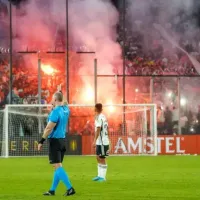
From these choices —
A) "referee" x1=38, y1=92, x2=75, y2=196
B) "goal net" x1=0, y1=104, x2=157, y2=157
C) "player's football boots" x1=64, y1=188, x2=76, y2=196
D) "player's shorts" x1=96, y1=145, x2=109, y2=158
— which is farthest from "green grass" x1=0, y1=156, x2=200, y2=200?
"goal net" x1=0, y1=104, x2=157, y2=157

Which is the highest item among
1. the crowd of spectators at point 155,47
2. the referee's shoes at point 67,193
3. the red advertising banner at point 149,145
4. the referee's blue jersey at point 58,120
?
the crowd of spectators at point 155,47

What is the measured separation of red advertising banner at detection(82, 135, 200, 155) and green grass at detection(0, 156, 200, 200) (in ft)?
29.6

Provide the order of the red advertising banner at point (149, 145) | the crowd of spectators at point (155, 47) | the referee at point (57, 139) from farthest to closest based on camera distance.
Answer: the crowd of spectators at point (155, 47) < the red advertising banner at point (149, 145) < the referee at point (57, 139)

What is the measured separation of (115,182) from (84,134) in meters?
20.6

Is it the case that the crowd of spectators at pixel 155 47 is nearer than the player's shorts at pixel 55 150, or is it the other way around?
the player's shorts at pixel 55 150

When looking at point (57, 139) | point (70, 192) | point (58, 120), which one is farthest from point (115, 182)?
point (58, 120)

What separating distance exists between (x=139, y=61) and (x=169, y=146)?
6.05 m

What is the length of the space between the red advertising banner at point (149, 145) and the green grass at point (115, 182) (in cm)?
902

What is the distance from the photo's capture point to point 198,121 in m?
43.7

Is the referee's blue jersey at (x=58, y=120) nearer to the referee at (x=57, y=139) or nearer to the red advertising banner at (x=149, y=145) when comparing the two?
the referee at (x=57, y=139)

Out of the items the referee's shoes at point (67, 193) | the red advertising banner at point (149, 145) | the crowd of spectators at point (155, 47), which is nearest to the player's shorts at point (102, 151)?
the referee's shoes at point (67, 193)

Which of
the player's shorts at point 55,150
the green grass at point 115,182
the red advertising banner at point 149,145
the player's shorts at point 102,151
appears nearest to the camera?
the player's shorts at point 55,150

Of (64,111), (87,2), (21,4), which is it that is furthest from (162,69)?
(64,111)

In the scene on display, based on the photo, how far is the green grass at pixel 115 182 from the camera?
644 inches
